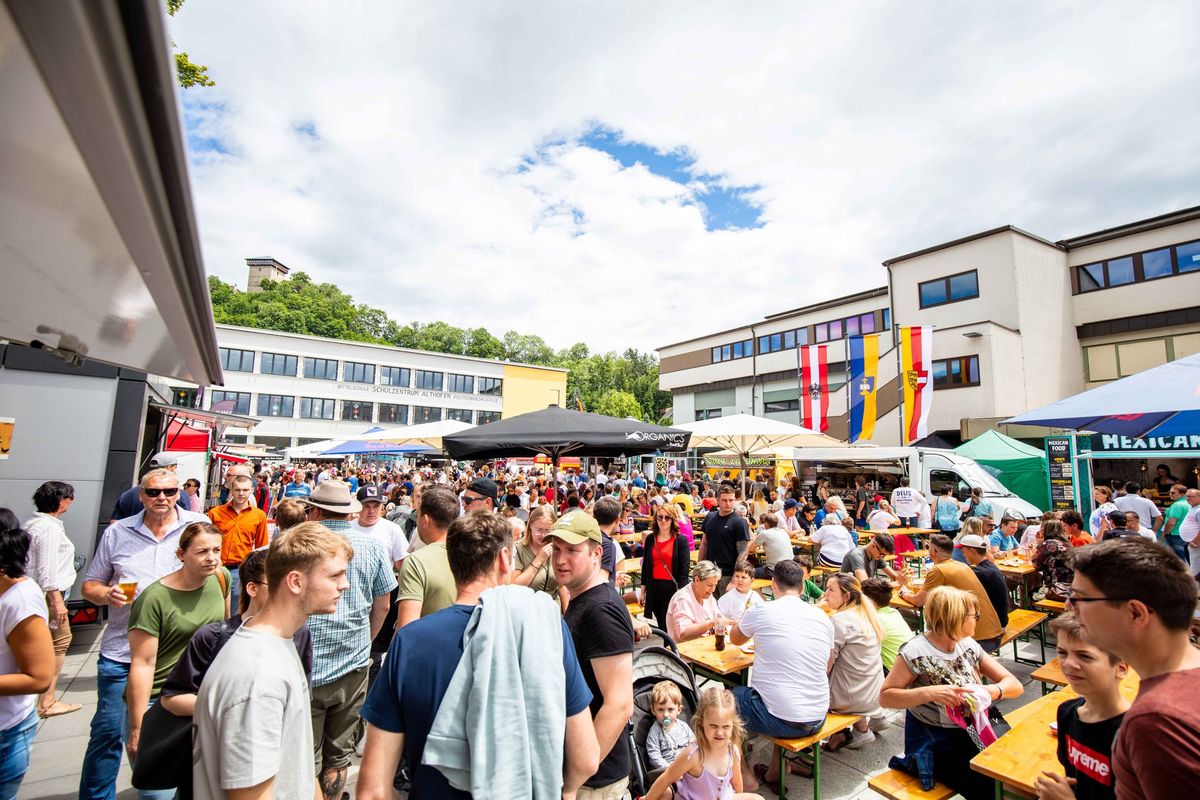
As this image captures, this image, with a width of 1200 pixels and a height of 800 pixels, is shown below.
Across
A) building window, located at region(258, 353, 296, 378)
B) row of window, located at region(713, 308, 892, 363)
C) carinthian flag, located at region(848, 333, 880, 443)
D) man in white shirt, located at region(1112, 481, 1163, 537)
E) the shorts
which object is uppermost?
row of window, located at region(713, 308, 892, 363)

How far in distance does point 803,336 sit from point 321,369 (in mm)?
33917

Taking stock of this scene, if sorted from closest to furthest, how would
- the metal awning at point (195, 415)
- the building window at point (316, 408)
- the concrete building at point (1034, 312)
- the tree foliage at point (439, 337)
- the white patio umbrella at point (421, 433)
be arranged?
the metal awning at point (195, 415)
the white patio umbrella at point (421, 433)
the concrete building at point (1034, 312)
the building window at point (316, 408)
the tree foliage at point (439, 337)

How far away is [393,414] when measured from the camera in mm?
44406

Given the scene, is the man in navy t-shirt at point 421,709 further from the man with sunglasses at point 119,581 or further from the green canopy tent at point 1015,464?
the green canopy tent at point 1015,464

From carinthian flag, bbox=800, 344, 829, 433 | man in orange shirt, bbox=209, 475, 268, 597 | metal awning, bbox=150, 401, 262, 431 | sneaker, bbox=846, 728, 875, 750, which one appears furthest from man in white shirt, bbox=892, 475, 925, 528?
metal awning, bbox=150, 401, 262, 431

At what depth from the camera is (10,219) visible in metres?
1.27

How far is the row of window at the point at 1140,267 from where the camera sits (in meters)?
20.0

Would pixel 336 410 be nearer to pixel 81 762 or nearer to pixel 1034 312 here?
pixel 81 762

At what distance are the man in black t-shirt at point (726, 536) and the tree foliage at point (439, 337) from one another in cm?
4419

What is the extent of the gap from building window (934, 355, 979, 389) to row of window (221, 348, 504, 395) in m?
35.7

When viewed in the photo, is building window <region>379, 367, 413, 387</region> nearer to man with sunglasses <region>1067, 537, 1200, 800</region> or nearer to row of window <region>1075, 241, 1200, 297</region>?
row of window <region>1075, 241, 1200, 297</region>

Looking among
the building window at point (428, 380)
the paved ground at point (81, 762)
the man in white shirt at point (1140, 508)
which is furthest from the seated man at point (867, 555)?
the building window at point (428, 380)

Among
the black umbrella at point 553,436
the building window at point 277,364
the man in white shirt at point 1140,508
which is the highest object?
the building window at point 277,364

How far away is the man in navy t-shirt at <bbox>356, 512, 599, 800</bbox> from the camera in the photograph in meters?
1.65
